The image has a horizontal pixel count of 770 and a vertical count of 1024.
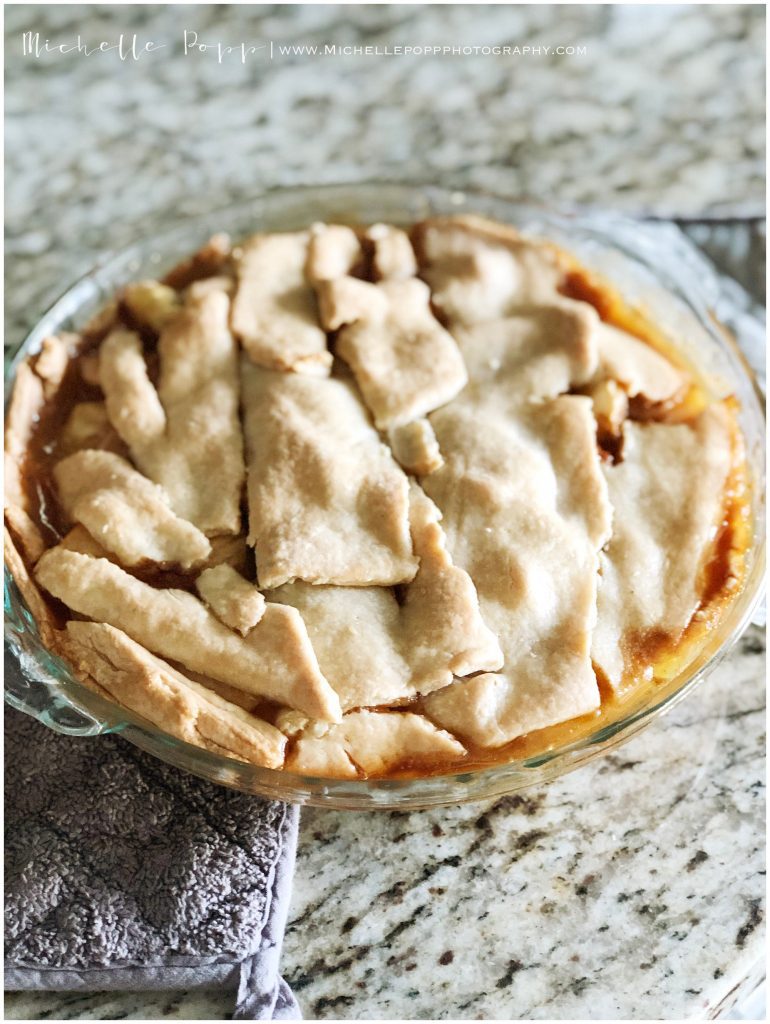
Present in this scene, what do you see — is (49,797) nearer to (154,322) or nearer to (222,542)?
(222,542)

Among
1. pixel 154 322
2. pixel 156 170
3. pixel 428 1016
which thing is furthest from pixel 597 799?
pixel 156 170

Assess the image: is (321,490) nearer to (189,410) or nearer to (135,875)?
(189,410)

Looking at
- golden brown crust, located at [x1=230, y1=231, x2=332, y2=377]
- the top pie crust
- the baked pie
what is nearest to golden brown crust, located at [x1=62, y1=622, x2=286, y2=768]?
the baked pie

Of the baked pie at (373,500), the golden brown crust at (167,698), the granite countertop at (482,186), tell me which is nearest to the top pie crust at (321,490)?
the baked pie at (373,500)

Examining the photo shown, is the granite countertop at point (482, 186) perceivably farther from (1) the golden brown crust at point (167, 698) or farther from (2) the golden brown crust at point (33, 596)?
(2) the golden brown crust at point (33, 596)

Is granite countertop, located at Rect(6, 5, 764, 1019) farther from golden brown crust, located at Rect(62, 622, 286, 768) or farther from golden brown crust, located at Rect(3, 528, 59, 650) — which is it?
golden brown crust, located at Rect(3, 528, 59, 650)

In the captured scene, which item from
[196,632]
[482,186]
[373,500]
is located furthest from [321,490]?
[482,186]
